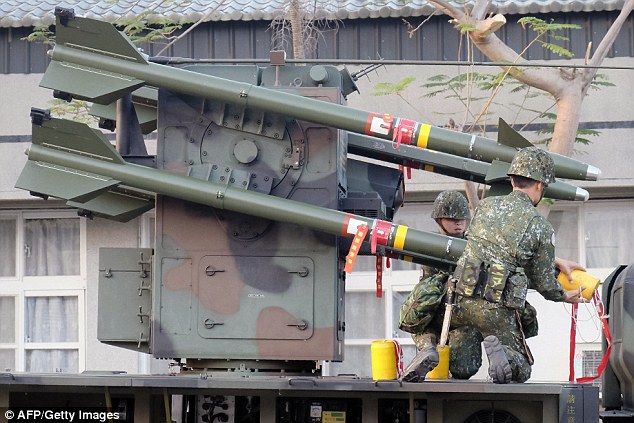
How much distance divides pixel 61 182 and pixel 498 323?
128 inches

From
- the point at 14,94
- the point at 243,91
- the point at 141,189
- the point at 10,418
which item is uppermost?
the point at 14,94

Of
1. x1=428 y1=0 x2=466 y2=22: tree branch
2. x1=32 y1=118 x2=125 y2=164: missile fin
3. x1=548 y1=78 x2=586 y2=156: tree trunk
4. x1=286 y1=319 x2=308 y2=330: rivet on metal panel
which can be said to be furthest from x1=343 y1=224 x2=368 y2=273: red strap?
x1=548 y1=78 x2=586 y2=156: tree trunk

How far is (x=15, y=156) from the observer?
17.4 meters

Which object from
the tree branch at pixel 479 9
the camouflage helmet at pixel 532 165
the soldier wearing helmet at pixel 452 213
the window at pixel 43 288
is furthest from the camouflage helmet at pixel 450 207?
the window at pixel 43 288

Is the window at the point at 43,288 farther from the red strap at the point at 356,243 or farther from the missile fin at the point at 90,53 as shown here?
the red strap at the point at 356,243

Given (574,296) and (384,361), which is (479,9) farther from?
(384,361)

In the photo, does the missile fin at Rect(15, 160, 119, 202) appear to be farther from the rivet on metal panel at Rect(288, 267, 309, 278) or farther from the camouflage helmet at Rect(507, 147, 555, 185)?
→ the camouflage helmet at Rect(507, 147, 555, 185)

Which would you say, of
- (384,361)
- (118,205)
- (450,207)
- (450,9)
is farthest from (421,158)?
(450,9)

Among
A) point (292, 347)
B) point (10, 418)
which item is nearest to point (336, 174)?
point (292, 347)

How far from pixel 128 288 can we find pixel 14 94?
859 cm

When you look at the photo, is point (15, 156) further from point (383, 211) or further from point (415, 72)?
point (383, 211)

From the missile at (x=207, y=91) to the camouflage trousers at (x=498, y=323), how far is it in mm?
1212

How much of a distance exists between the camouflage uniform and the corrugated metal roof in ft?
24.4

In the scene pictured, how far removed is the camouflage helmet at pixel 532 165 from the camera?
8523 mm
